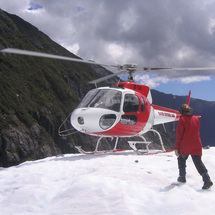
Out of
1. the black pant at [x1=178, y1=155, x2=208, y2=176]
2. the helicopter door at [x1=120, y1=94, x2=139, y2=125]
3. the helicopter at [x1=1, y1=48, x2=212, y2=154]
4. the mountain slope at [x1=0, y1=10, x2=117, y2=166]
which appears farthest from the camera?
the mountain slope at [x1=0, y1=10, x2=117, y2=166]

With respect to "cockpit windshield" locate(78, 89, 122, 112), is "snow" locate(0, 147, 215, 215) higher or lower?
lower

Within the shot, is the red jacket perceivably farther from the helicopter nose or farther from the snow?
the helicopter nose

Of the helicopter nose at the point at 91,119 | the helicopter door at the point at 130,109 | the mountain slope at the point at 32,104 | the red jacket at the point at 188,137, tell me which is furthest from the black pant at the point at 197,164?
the mountain slope at the point at 32,104

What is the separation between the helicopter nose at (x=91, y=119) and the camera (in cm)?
1017

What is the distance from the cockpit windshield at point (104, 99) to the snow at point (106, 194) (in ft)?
11.6

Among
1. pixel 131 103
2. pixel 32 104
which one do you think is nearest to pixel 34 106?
pixel 32 104

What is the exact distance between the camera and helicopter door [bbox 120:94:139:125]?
36.5 feet

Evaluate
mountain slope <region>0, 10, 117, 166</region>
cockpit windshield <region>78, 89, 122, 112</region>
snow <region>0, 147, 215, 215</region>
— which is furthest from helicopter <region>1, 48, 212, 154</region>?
mountain slope <region>0, 10, 117, 166</region>

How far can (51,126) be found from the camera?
75750 millimetres

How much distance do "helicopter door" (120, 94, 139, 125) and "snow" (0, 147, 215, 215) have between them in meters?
3.86

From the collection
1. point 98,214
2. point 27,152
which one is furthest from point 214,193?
point 27,152

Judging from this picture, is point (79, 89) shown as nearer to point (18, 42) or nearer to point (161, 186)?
point (18, 42)

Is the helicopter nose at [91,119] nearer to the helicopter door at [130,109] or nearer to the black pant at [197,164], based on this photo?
the helicopter door at [130,109]

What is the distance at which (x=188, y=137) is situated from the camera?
20.1 feet
